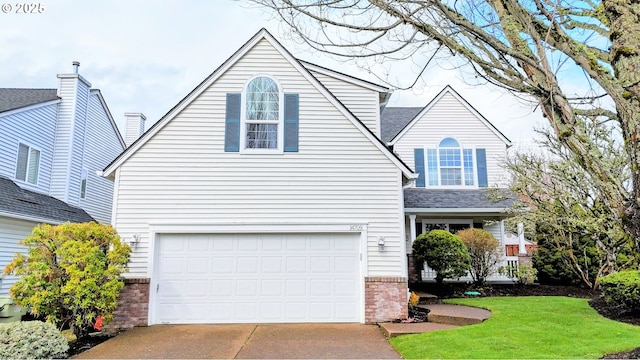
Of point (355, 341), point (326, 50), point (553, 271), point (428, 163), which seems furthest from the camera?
point (428, 163)

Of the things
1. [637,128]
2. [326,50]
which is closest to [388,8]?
[326,50]

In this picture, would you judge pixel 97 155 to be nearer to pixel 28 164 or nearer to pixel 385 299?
pixel 28 164

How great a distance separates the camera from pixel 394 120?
59.0 ft

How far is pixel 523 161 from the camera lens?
1195 cm

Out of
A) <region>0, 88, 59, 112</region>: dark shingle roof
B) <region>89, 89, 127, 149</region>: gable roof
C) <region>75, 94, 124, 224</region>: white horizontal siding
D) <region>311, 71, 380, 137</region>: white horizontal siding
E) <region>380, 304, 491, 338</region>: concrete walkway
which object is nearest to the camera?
<region>380, 304, 491, 338</region>: concrete walkway

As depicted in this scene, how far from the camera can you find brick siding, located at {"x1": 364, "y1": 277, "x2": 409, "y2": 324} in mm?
9156

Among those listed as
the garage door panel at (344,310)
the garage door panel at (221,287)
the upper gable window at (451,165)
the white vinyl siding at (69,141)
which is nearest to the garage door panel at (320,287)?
the garage door panel at (344,310)

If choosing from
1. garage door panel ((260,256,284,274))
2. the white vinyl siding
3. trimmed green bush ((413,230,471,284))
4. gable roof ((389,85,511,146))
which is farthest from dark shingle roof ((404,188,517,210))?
the white vinyl siding

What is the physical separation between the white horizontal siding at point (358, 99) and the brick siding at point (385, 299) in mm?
4476

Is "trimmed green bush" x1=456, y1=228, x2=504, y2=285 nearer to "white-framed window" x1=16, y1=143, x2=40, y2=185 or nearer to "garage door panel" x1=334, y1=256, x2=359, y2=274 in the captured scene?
"garage door panel" x1=334, y1=256, x2=359, y2=274

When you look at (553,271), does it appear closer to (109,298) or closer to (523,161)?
(523,161)

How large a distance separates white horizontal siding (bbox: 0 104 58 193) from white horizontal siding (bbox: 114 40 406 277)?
6517 mm

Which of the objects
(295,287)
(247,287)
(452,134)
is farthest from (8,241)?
(452,134)

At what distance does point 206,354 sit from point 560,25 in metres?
6.99
